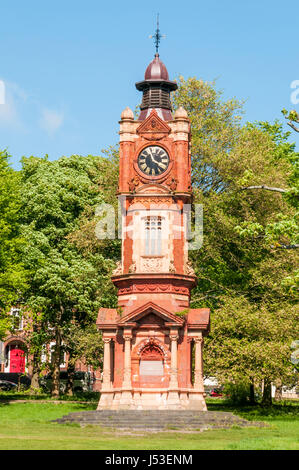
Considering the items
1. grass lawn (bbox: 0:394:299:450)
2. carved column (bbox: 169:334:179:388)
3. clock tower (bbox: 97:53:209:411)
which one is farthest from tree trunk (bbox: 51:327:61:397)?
carved column (bbox: 169:334:179:388)

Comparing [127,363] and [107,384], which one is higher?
[127,363]

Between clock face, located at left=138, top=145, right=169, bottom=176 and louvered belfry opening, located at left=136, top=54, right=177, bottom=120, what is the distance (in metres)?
2.38

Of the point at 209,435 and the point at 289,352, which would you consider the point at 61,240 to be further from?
the point at 209,435

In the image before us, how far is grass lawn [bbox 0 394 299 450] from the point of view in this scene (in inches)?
877

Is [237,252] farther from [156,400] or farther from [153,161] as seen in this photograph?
[156,400]

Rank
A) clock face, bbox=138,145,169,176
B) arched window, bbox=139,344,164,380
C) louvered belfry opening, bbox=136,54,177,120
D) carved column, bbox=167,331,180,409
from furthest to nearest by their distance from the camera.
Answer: louvered belfry opening, bbox=136,54,177,120 → clock face, bbox=138,145,169,176 → arched window, bbox=139,344,164,380 → carved column, bbox=167,331,180,409

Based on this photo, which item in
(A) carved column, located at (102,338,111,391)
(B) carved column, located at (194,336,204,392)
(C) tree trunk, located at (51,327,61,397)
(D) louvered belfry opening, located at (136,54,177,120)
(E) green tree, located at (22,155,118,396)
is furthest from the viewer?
(C) tree trunk, located at (51,327,61,397)

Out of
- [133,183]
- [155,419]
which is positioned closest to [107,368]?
[155,419]

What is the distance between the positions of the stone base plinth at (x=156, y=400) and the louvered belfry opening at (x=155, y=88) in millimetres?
14848

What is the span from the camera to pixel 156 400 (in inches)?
1508

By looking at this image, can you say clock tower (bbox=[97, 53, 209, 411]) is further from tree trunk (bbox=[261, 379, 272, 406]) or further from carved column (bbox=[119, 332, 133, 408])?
tree trunk (bbox=[261, 379, 272, 406])

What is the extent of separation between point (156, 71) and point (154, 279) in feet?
39.1

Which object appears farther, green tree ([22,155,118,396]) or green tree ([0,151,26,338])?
green tree ([22,155,118,396])

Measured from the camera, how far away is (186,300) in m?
40.2
